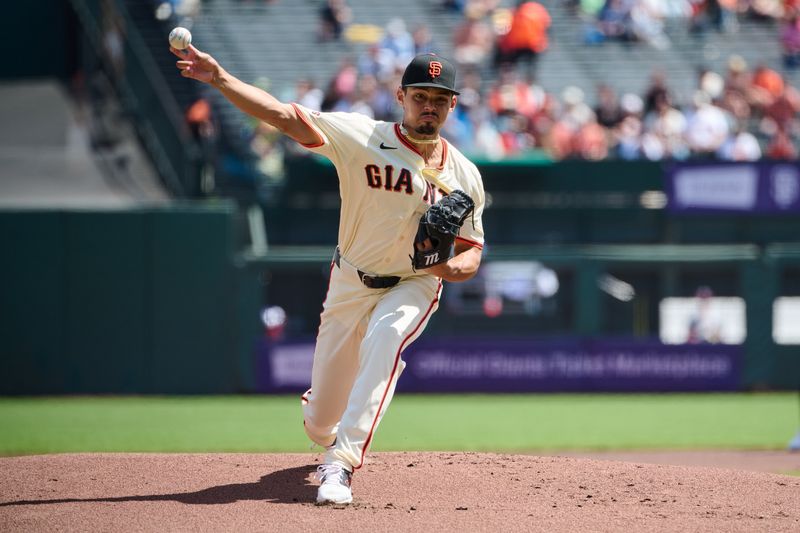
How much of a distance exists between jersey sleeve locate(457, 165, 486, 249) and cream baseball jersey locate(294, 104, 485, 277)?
0.03 m

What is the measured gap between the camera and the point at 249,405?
482 inches

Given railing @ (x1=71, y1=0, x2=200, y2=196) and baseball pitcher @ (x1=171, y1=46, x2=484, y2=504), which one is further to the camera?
railing @ (x1=71, y1=0, x2=200, y2=196)

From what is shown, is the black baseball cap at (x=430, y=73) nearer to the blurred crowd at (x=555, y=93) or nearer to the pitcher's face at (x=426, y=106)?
the pitcher's face at (x=426, y=106)

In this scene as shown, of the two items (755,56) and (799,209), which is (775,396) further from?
(755,56)

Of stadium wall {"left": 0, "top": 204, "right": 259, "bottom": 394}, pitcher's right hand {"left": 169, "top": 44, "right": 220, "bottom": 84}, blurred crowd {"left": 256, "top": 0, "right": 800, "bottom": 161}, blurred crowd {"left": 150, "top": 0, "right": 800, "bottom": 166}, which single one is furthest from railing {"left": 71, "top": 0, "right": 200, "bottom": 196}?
pitcher's right hand {"left": 169, "top": 44, "right": 220, "bottom": 84}

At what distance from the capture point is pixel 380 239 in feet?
18.7

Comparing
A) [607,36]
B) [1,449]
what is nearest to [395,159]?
[1,449]

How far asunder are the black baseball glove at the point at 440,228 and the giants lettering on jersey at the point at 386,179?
20 cm

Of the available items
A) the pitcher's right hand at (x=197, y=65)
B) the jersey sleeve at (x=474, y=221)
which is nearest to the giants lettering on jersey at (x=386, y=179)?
the jersey sleeve at (x=474, y=221)

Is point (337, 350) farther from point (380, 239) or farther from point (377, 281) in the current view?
point (380, 239)

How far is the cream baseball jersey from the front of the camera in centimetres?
566

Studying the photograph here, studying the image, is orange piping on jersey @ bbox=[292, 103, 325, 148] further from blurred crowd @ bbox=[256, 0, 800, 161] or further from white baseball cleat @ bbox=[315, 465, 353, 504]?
blurred crowd @ bbox=[256, 0, 800, 161]

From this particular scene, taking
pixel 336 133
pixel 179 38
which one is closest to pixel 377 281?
pixel 336 133

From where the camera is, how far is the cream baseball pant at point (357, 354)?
5465 mm
